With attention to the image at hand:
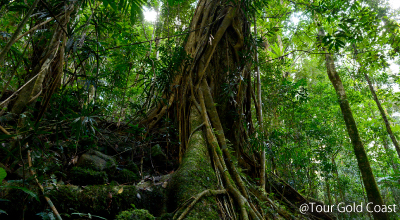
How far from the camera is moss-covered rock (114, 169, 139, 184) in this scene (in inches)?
73.9

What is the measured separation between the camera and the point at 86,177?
1605 millimetres

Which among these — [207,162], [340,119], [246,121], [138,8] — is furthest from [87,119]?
[340,119]

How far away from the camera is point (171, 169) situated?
249cm

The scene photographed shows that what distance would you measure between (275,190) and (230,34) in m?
A: 2.52

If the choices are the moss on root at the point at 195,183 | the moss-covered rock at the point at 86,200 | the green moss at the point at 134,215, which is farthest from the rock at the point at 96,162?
the green moss at the point at 134,215

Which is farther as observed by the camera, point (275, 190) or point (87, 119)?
point (275, 190)

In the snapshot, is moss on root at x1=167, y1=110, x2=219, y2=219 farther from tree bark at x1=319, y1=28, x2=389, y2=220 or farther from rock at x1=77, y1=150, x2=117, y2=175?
tree bark at x1=319, y1=28, x2=389, y2=220

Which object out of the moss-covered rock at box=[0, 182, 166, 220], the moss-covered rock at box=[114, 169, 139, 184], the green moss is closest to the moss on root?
the moss-covered rock at box=[0, 182, 166, 220]

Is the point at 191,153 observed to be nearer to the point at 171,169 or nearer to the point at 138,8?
the point at 171,169

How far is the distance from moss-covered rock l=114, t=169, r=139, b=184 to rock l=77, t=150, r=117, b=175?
0.20ft

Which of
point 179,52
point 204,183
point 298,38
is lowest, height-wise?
point 204,183

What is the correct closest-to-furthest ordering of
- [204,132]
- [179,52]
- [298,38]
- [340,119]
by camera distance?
[204,132] → [179,52] → [298,38] → [340,119]

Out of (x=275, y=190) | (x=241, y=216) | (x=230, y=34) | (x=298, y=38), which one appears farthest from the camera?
(x=298, y=38)

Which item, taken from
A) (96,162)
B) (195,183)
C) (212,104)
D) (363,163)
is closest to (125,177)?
(96,162)
